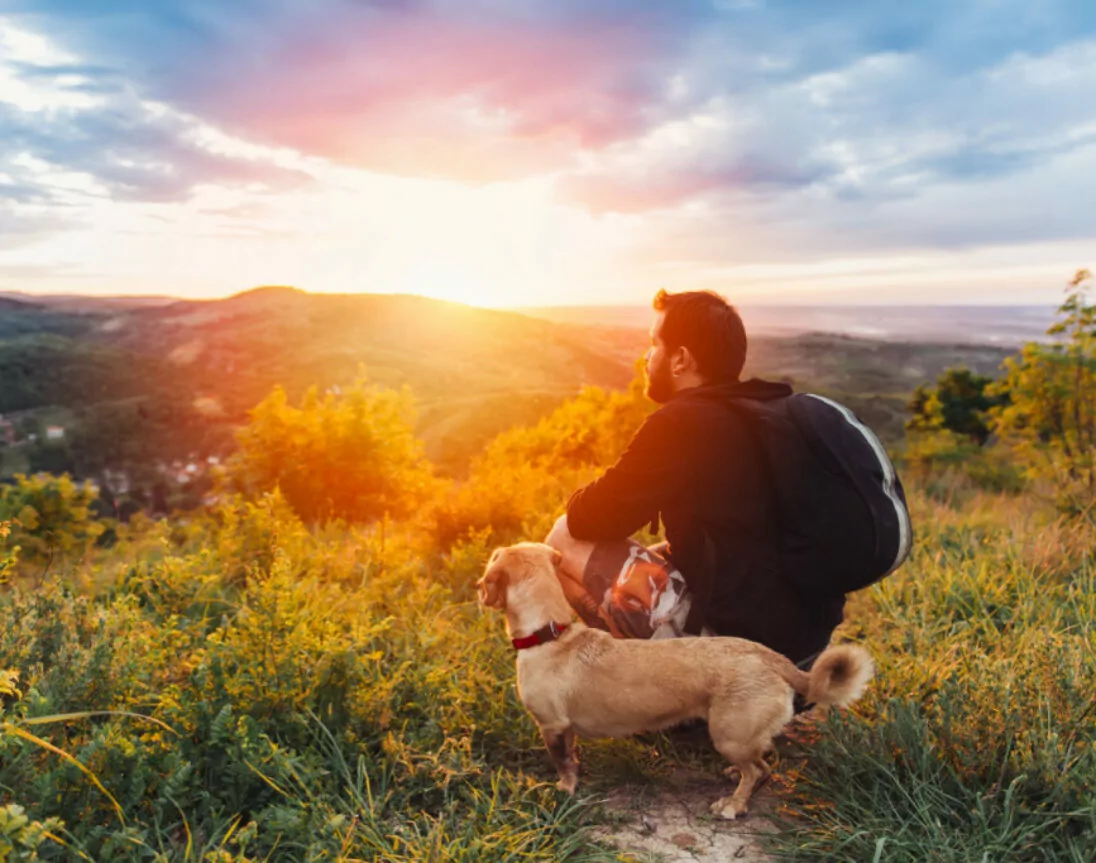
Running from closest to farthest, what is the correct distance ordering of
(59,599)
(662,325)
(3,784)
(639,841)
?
(3,784), (639,841), (662,325), (59,599)

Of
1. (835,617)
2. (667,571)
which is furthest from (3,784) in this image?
(835,617)

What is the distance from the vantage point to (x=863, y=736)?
2.97 m

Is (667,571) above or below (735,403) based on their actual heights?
below

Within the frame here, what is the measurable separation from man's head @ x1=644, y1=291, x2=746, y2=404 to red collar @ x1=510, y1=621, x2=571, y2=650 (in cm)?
114

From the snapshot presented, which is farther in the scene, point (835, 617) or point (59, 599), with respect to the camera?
point (59, 599)

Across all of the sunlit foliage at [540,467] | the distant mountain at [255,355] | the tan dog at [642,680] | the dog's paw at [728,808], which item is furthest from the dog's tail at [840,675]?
the distant mountain at [255,355]

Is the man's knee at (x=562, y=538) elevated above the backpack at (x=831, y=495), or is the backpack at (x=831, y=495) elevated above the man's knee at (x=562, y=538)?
the backpack at (x=831, y=495)

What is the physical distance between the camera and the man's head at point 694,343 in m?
3.27

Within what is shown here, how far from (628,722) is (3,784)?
2.30m

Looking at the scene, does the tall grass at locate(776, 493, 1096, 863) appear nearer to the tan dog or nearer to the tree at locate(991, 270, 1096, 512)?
the tan dog

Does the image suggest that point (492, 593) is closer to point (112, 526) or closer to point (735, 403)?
point (735, 403)

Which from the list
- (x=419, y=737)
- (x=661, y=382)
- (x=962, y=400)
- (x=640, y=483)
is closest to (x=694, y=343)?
(x=661, y=382)

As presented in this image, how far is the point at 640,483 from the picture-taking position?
10.5 ft

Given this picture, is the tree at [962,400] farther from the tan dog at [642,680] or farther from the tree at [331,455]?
the tan dog at [642,680]
